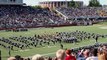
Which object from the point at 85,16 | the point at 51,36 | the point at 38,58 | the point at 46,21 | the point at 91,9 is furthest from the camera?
the point at 91,9

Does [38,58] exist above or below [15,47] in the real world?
above

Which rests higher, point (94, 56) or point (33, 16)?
point (94, 56)

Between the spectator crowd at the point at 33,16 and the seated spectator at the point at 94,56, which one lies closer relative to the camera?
the seated spectator at the point at 94,56

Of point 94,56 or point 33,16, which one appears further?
point 33,16

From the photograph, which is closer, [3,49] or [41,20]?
[3,49]

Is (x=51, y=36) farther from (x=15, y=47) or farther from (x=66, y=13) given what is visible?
(x=66, y=13)

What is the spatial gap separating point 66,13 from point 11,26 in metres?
29.0

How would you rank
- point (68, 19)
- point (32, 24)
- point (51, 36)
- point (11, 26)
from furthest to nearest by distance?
point (68, 19), point (32, 24), point (11, 26), point (51, 36)

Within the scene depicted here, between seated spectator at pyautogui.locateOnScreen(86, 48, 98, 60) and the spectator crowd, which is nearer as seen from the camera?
seated spectator at pyautogui.locateOnScreen(86, 48, 98, 60)

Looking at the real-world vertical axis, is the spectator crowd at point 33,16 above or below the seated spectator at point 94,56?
below

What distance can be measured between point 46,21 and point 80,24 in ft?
27.0

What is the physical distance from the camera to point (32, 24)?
74625mm

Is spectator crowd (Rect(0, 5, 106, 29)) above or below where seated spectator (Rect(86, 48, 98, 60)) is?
below

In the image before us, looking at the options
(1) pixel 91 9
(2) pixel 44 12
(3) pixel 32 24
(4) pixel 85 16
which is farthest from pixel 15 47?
(1) pixel 91 9
